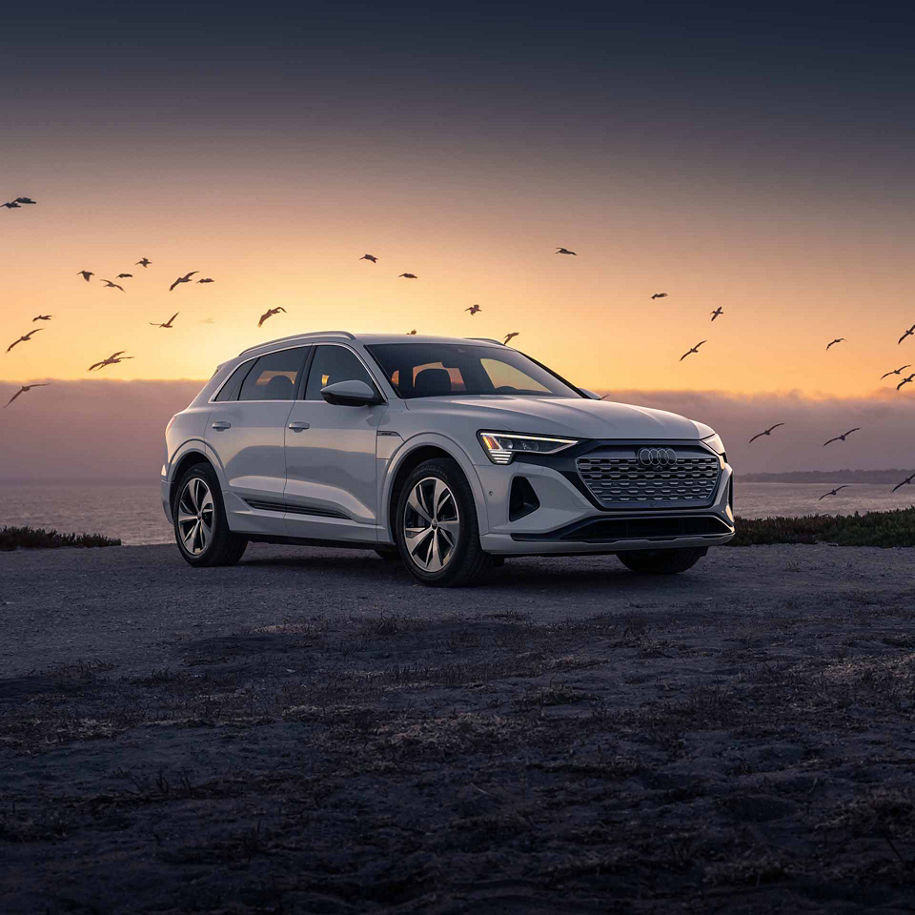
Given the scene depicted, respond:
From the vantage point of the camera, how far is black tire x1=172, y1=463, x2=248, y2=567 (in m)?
11.5

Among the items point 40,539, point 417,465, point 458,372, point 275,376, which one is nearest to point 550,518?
point 417,465

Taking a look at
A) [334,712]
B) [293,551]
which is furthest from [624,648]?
[293,551]

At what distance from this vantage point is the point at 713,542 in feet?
32.6

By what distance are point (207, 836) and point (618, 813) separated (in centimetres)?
106

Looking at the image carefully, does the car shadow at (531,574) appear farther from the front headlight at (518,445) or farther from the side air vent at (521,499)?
the front headlight at (518,445)

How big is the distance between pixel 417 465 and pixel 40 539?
8010 mm

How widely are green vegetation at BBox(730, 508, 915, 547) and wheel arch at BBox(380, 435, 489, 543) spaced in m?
6.01

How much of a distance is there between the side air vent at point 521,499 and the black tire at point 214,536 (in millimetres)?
3235

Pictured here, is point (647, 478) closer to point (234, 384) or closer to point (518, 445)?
point (518, 445)

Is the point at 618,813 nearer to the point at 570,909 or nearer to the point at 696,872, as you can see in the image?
the point at 696,872

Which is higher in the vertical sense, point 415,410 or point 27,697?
point 415,410

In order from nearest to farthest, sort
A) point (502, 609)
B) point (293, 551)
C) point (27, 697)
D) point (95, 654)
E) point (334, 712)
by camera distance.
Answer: point (334, 712) → point (27, 697) → point (95, 654) → point (502, 609) → point (293, 551)

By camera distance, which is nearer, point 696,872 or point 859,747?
point 696,872

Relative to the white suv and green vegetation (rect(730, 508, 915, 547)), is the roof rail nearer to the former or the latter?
the white suv
